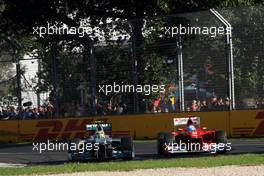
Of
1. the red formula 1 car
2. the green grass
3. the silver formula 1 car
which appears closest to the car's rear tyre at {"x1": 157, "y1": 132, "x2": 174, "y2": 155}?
the red formula 1 car

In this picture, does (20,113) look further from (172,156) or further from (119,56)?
(172,156)

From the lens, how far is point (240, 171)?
Answer: 14.3 metres

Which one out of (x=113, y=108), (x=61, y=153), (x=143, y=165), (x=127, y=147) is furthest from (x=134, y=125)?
(x=143, y=165)

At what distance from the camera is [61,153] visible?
22.4m

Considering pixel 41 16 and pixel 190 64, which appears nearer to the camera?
pixel 190 64

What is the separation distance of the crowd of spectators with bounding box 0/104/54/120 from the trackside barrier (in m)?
0.20

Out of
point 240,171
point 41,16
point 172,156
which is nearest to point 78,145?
point 172,156

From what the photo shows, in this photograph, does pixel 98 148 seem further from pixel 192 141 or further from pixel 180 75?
pixel 180 75

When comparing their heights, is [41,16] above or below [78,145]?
above

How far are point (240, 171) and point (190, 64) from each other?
12436mm

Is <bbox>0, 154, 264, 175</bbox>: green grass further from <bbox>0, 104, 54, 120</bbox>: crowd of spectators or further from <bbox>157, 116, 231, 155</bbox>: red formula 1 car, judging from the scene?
<bbox>0, 104, 54, 120</bbox>: crowd of spectators

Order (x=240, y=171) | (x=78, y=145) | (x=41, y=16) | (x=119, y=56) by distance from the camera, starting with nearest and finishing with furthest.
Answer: (x=240, y=171)
(x=78, y=145)
(x=119, y=56)
(x=41, y=16)

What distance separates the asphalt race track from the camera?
19830mm

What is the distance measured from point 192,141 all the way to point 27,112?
424 inches
